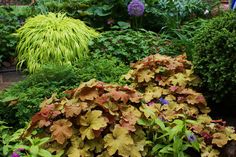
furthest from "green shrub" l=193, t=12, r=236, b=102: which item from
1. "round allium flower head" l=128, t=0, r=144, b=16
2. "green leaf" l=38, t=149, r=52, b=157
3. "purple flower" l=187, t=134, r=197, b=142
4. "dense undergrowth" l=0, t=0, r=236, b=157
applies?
"round allium flower head" l=128, t=0, r=144, b=16

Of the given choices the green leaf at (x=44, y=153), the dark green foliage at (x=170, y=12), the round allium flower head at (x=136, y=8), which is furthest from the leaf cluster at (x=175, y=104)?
the dark green foliage at (x=170, y=12)

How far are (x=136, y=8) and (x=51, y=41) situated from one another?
1.18 meters

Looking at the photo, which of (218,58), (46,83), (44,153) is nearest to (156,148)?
(44,153)

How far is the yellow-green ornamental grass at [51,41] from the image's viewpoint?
5012 millimetres

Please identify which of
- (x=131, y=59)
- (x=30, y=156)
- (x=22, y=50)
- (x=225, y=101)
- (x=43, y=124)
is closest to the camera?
(x=30, y=156)

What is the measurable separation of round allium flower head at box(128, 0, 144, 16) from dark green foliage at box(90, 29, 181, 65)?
0.48 meters

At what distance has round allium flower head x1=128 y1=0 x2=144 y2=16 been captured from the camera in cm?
556

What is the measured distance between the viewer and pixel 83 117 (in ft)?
9.54

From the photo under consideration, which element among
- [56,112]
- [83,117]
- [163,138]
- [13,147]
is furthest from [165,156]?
[13,147]

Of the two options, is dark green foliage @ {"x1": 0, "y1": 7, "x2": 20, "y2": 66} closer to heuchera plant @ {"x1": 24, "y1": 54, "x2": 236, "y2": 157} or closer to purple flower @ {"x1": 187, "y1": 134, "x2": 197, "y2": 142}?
heuchera plant @ {"x1": 24, "y1": 54, "x2": 236, "y2": 157}

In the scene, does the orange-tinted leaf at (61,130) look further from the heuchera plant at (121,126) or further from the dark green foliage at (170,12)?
the dark green foliage at (170,12)

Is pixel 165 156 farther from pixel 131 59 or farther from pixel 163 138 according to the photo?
pixel 131 59

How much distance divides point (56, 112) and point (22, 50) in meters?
2.56

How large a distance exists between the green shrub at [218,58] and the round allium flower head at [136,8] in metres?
2.00
